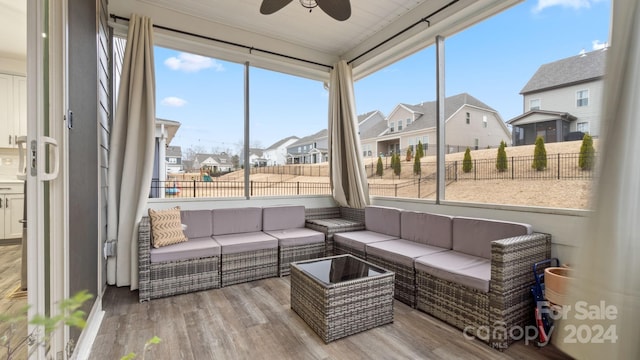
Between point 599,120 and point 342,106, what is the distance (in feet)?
10.6

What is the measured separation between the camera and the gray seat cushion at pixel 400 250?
2680 mm

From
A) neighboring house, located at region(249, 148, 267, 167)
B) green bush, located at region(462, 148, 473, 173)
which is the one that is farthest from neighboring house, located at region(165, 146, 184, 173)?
green bush, located at region(462, 148, 473, 173)

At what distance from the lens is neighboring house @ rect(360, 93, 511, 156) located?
298 centimetres

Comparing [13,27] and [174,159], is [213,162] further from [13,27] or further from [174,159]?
[13,27]

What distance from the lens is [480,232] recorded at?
2609 millimetres

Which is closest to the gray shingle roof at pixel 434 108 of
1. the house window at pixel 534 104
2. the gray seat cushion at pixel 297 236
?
the house window at pixel 534 104

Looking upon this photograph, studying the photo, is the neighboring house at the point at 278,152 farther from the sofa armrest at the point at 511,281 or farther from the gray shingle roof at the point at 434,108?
the sofa armrest at the point at 511,281

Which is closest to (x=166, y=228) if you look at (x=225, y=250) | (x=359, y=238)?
(x=225, y=250)

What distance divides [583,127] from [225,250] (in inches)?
131

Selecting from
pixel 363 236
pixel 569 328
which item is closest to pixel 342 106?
pixel 363 236

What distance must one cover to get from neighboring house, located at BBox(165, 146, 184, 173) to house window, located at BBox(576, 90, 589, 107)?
4.04m

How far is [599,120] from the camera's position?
→ 1.42m

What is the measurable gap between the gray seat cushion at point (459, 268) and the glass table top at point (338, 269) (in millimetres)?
395

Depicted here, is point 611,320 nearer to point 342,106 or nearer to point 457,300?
point 457,300
